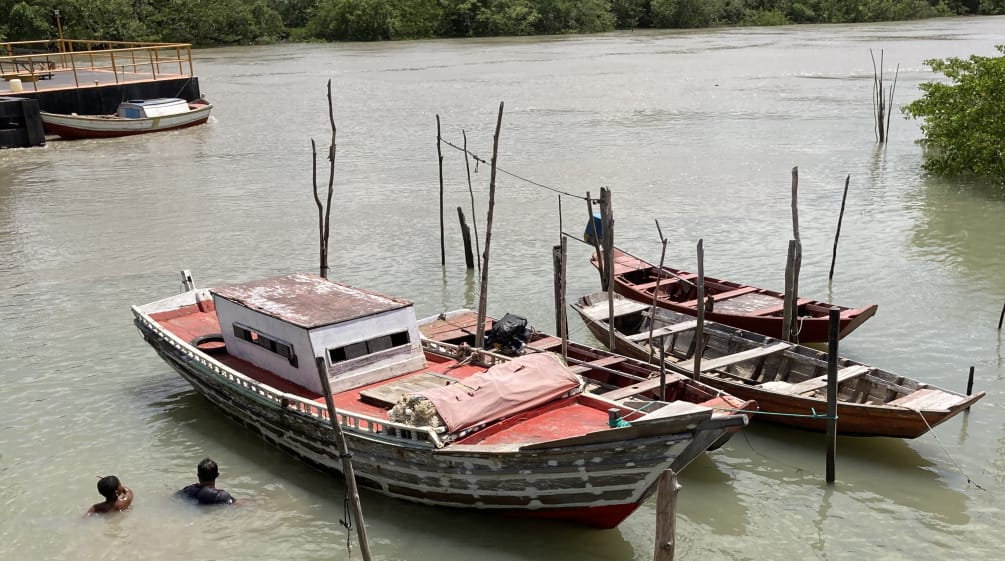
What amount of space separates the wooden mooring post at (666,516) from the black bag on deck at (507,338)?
6972 mm

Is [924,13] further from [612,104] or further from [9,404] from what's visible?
[9,404]

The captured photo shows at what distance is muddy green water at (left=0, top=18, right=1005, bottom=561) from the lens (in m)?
13.4

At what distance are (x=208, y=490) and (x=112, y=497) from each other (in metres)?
1.27

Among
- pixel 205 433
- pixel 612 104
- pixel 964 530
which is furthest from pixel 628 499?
pixel 612 104

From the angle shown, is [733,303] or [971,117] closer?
[733,303]

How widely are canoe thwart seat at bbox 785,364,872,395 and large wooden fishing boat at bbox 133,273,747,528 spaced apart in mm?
1687

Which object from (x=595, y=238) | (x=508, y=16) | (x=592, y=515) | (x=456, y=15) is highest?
(x=456, y=15)

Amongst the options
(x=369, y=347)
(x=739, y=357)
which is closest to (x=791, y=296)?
(x=739, y=357)

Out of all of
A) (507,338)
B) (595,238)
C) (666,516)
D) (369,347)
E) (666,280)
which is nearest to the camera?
(666,516)

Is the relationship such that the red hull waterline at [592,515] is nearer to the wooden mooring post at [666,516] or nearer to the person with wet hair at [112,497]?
the wooden mooring post at [666,516]

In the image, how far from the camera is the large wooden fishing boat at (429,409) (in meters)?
12.0

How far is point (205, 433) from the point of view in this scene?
1645 centimetres

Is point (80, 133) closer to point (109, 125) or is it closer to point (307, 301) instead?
point (109, 125)

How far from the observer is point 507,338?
17.0 metres
